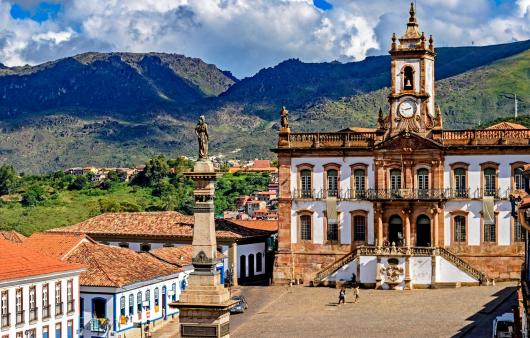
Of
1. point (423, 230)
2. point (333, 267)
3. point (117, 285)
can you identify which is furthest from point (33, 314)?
point (423, 230)

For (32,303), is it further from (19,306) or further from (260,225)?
(260,225)

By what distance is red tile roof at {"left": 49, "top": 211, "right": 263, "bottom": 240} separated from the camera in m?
72.3

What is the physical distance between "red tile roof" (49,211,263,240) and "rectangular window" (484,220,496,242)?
14.7 m

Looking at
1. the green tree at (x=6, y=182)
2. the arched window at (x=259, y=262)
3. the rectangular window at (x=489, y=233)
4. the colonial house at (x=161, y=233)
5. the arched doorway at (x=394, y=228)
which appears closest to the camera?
the rectangular window at (x=489, y=233)

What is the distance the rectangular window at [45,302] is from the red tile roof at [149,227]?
71.4ft

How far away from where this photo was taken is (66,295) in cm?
5162

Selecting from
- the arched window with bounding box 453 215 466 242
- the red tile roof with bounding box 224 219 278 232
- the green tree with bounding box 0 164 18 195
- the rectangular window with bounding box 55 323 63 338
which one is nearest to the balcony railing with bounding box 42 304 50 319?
the rectangular window with bounding box 55 323 63 338

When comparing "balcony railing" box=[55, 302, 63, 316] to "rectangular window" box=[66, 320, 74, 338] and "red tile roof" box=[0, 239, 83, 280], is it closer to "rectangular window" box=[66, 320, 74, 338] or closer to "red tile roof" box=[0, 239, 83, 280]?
"rectangular window" box=[66, 320, 74, 338]

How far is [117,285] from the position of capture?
52.9 metres

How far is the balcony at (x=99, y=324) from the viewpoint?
172 feet

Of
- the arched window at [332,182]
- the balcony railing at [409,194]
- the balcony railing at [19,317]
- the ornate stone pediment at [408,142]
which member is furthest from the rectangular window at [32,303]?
the ornate stone pediment at [408,142]

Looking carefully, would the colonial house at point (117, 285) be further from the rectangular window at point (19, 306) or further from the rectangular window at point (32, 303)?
the rectangular window at point (19, 306)

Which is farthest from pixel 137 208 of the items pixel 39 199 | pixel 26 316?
pixel 26 316

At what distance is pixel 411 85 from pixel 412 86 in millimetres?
101
